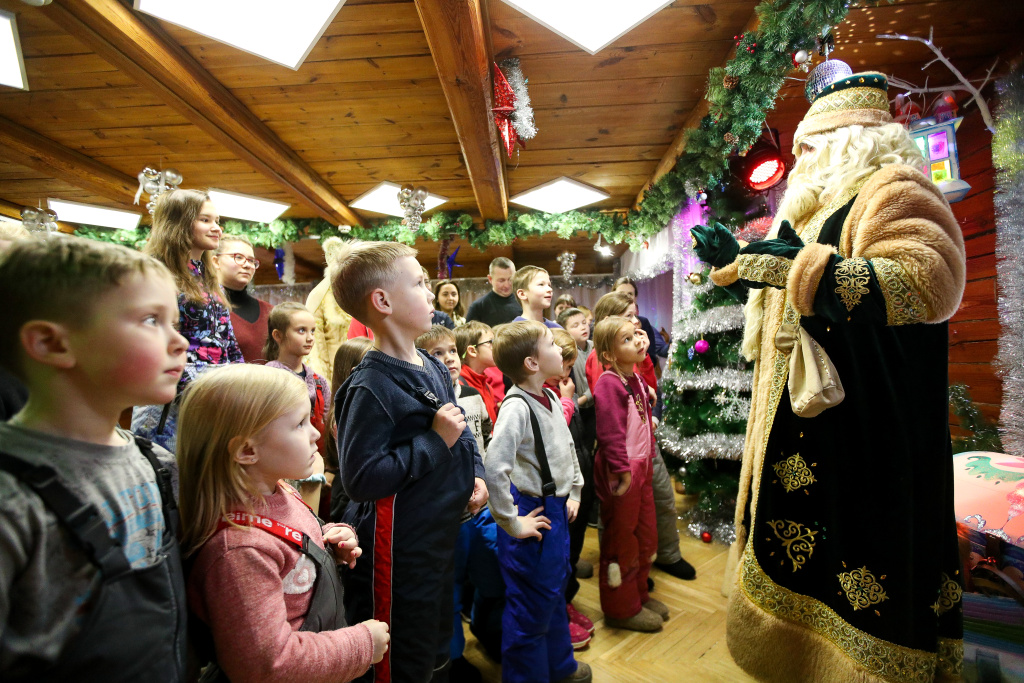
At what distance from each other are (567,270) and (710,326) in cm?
314

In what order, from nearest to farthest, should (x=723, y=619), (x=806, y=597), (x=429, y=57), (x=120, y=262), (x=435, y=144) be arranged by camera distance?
1. (x=120, y=262)
2. (x=806, y=597)
3. (x=723, y=619)
4. (x=429, y=57)
5. (x=435, y=144)

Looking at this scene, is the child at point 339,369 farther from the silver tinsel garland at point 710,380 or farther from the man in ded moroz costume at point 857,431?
the silver tinsel garland at point 710,380

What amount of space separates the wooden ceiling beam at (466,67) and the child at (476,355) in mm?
1228

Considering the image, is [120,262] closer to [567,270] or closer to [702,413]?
[702,413]

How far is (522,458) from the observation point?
1727 mm

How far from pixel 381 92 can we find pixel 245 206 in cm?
279

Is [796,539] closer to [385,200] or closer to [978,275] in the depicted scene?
[978,275]

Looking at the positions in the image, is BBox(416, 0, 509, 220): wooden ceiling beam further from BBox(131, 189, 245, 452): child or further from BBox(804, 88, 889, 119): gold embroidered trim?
BBox(804, 88, 889, 119): gold embroidered trim

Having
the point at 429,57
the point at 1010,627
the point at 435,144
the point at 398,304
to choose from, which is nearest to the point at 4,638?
the point at 398,304

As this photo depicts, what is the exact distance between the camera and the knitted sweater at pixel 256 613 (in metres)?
0.79

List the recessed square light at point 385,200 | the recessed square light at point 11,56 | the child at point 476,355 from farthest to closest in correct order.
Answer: the recessed square light at point 385,200 < the child at point 476,355 < the recessed square light at point 11,56

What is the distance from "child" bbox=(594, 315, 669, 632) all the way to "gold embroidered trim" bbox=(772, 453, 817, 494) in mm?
688

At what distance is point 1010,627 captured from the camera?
160 centimetres

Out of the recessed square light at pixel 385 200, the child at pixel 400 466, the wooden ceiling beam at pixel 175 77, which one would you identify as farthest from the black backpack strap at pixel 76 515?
the recessed square light at pixel 385 200
